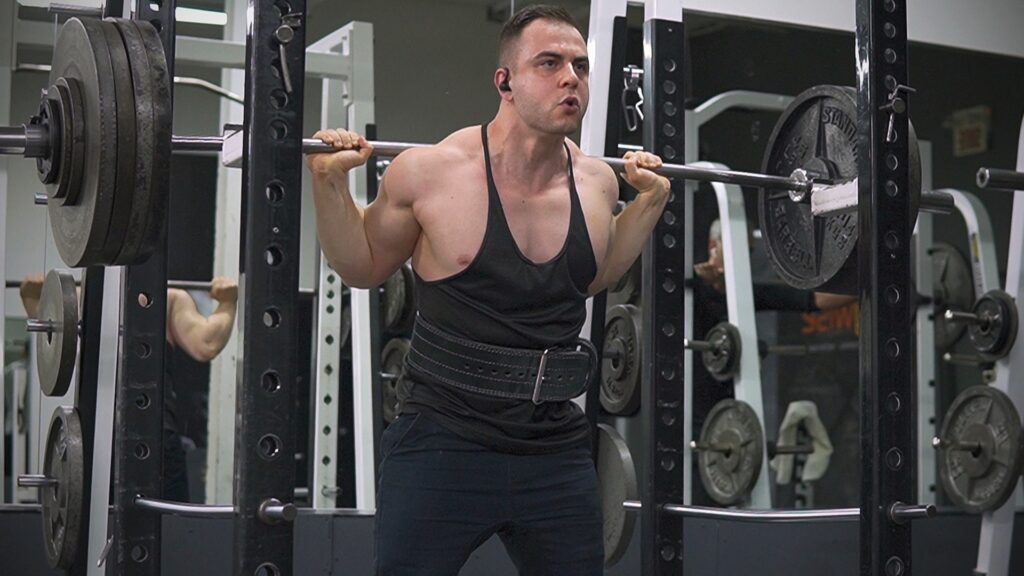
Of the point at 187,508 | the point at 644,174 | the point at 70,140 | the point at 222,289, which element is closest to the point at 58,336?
the point at 187,508

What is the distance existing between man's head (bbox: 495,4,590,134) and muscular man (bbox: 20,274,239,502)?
211 centimetres

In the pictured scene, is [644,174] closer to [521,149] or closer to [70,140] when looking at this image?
[521,149]

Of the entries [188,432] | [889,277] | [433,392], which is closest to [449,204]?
[433,392]

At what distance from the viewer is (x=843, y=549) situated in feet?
16.0

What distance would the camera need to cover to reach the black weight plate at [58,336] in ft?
10.1

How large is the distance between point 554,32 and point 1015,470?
2802mm

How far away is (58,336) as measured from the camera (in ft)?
10.3

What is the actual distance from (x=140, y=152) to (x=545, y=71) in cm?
72

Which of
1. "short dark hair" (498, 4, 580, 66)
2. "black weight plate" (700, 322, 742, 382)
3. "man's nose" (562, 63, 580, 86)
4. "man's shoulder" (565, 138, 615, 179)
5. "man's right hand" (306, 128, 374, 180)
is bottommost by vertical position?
"black weight plate" (700, 322, 742, 382)

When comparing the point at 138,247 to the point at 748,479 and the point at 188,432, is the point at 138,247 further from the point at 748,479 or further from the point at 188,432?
the point at 748,479

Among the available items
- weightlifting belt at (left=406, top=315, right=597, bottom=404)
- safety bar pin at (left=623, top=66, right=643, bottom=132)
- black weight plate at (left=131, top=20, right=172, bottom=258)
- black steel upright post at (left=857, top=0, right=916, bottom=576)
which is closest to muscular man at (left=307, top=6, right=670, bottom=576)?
weightlifting belt at (left=406, top=315, right=597, bottom=404)

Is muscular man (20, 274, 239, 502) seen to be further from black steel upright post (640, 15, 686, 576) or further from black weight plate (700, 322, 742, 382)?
black weight plate (700, 322, 742, 382)

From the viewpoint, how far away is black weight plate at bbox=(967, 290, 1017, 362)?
178 inches

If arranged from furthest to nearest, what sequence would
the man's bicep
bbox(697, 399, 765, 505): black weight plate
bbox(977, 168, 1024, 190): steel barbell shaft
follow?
bbox(697, 399, 765, 505): black weight plate, bbox(977, 168, 1024, 190): steel barbell shaft, the man's bicep
